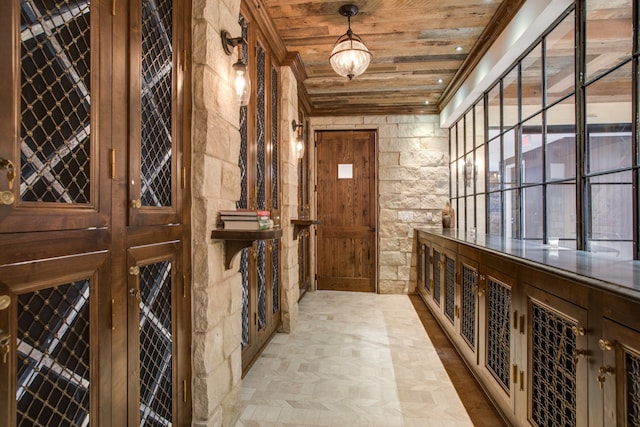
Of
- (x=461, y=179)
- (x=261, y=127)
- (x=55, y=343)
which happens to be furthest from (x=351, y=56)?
(x=55, y=343)

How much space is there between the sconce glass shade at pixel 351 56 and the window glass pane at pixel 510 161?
58.1 inches

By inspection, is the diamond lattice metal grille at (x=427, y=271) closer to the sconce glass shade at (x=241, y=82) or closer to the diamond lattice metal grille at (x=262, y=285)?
the diamond lattice metal grille at (x=262, y=285)

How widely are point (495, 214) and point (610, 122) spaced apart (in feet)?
5.44

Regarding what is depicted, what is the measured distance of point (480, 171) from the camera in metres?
3.75

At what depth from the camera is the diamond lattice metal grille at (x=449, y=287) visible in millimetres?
3058

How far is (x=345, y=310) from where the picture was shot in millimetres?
4121

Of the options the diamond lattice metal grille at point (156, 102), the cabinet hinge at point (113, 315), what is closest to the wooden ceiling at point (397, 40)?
the diamond lattice metal grille at point (156, 102)

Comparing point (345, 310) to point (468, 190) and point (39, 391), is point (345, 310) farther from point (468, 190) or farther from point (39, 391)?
point (39, 391)

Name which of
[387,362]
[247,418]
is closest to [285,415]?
[247,418]

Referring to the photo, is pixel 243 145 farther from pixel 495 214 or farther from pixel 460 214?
pixel 460 214

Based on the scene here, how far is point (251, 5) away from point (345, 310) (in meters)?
3.25

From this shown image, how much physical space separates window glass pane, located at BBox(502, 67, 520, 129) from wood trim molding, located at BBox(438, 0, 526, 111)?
1.08ft

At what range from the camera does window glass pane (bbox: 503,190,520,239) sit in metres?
2.90

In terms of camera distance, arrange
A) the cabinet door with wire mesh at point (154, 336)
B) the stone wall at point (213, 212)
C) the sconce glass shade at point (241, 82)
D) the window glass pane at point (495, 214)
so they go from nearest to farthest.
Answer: the cabinet door with wire mesh at point (154, 336)
the stone wall at point (213, 212)
the sconce glass shade at point (241, 82)
the window glass pane at point (495, 214)
